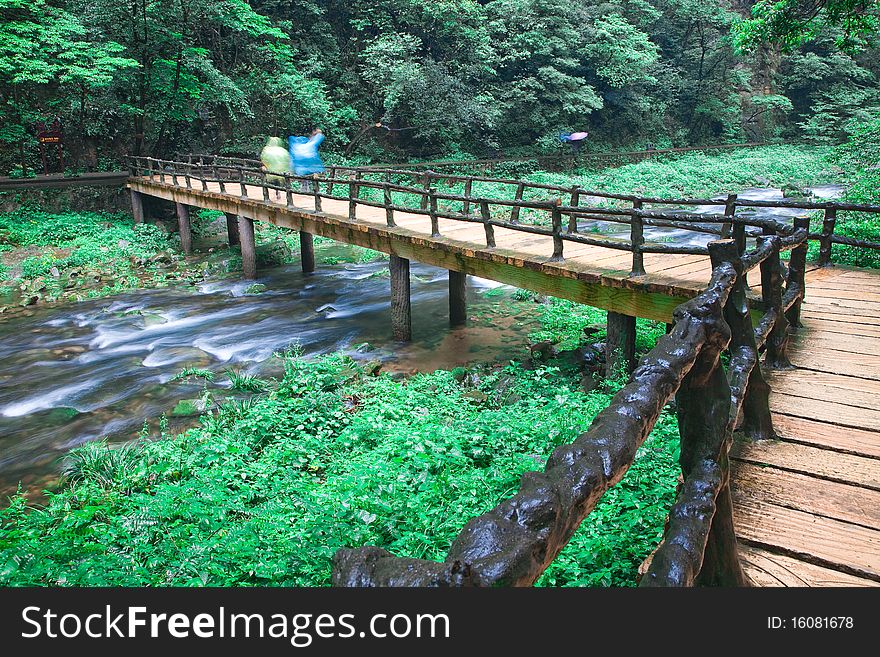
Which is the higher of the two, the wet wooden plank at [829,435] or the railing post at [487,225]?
the railing post at [487,225]

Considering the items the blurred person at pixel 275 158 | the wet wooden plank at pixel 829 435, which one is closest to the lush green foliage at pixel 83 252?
the blurred person at pixel 275 158

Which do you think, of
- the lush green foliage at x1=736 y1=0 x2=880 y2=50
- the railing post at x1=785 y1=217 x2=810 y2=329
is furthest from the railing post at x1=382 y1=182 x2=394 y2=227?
the lush green foliage at x1=736 y1=0 x2=880 y2=50

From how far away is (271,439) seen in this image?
751 cm

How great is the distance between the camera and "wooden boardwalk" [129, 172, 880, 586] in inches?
97.7

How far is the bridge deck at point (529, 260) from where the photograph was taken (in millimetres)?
7062

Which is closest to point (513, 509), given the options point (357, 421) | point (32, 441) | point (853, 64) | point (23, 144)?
point (357, 421)

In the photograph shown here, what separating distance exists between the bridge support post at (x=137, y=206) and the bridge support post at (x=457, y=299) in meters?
15.0

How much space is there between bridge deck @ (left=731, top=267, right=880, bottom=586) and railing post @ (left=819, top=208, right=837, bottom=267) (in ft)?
10.4

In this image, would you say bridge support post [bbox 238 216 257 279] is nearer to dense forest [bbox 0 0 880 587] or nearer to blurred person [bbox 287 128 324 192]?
dense forest [bbox 0 0 880 587]

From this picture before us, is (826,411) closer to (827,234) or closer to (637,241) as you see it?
(637,241)

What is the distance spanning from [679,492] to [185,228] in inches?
785

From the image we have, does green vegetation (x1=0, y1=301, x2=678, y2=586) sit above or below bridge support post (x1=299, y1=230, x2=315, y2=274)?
below

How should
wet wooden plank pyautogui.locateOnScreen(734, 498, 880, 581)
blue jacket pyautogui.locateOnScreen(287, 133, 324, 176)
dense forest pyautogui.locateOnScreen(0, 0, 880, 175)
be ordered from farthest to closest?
dense forest pyautogui.locateOnScreen(0, 0, 880, 175) → blue jacket pyautogui.locateOnScreen(287, 133, 324, 176) → wet wooden plank pyautogui.locateOnScreen(734, 498, 880, 581)

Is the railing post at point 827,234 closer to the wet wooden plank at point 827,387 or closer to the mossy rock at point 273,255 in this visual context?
the wet wooden plank at point 827,387
